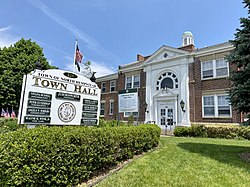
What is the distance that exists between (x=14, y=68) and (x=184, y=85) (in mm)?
21267

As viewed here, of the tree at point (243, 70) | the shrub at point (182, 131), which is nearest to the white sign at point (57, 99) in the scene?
the tree at point (243, 70)

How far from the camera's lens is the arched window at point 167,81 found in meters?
17.2

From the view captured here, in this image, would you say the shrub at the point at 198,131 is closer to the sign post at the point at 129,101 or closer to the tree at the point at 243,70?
the sign post at the point at 129,101

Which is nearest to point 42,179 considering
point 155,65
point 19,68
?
point 155,65

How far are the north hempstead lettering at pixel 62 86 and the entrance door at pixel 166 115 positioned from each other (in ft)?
38.7

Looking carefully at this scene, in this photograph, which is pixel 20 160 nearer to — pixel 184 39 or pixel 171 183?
pixel 171 183

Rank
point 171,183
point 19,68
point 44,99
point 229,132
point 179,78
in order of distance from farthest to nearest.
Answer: point 19,68
point 179,78
point 229,132
point 44,99
point 171,183

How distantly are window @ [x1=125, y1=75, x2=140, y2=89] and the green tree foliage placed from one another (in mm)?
11667

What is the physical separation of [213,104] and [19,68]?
23.3 meters

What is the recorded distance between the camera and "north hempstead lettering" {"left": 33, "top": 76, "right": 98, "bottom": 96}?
16.8 ft

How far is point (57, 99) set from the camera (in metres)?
5.46

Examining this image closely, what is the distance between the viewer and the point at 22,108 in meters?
4.66

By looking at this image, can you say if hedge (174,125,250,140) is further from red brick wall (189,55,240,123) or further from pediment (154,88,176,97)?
pediment (154,88,176,97)

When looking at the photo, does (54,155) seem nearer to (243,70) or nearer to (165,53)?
(243,70)
